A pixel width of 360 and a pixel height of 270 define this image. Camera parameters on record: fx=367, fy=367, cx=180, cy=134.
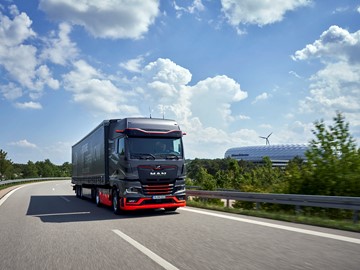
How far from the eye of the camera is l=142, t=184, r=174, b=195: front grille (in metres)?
11.6

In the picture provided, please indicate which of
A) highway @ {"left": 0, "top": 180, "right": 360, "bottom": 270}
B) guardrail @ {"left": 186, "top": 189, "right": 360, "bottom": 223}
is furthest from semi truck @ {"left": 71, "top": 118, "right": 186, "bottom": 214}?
guardrail @ {"left": 186, "top": 189, "right": 360, "bottom": 223}

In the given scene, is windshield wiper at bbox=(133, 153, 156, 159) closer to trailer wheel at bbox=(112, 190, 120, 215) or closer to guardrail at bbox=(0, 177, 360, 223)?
trailer wheel at bbox=(112, 190, 120, 215)

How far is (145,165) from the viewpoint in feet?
37.7

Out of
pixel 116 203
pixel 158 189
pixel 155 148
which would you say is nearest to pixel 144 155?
pixel 155 148

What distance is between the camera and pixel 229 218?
1039cm

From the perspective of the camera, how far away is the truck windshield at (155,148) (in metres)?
11.7

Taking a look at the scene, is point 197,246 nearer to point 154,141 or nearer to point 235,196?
point 154,141

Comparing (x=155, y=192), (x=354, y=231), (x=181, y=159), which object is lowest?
(x=354, y=231)

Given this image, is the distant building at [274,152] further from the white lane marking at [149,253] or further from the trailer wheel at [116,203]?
the white lane marking at [149,253]

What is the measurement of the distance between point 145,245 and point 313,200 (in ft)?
19.0

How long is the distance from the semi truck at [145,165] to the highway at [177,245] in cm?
177

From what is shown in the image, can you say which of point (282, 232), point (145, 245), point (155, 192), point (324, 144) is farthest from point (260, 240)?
point (324, 144)

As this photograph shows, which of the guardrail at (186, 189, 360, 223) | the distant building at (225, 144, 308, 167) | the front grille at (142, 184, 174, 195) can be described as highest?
the distant building at (225, 144, 308, 167)

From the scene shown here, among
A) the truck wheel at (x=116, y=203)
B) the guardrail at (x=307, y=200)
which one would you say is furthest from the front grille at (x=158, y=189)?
the guardrail at (x=307, y=200)
